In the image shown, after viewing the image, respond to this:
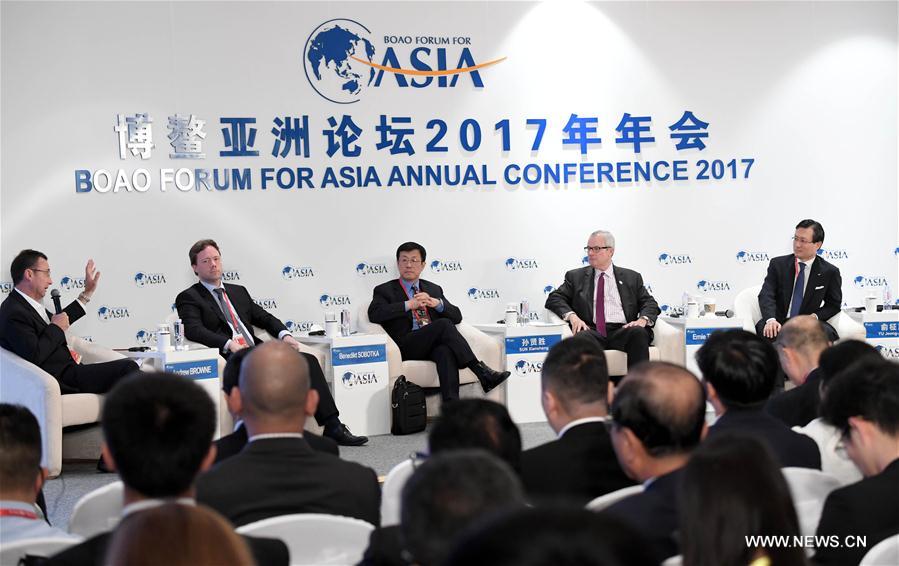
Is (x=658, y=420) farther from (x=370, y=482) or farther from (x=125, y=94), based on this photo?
(x=125, y=94)

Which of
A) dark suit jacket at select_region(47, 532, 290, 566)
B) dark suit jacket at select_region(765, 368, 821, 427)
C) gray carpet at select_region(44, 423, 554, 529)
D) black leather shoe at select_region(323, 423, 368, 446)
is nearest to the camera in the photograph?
dark suit jacket at select_region(47, 532, 290, 566)

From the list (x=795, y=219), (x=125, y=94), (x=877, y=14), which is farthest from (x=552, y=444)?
(x=877, y=14)

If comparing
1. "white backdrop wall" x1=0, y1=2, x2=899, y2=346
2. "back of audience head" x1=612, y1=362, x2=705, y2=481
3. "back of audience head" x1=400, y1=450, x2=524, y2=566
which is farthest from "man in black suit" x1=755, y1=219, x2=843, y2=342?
"back of audience head" x1=400, y1=450, x2=524, y2=566

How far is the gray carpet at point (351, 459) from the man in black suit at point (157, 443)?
3.15 metres

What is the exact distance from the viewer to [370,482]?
265cm

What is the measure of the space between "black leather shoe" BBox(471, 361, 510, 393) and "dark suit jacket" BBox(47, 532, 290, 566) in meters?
5.15

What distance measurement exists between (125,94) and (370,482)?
17.9 ft

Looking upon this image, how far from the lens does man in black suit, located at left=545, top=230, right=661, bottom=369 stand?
7574 mm

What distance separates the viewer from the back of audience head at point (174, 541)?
3.68 feet

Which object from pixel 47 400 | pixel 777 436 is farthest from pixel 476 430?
pixel 47 400

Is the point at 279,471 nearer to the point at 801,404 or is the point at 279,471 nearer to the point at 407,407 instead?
the point at 801,404

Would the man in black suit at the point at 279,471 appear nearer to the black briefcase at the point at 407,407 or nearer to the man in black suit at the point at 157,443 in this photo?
the man in black suit at the point at 157,443

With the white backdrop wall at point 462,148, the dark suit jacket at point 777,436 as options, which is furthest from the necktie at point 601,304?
the dark suit jacket at point 777,436

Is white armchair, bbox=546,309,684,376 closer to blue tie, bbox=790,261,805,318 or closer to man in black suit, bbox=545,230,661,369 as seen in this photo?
man in black suit, bbox=545,230,661,369
